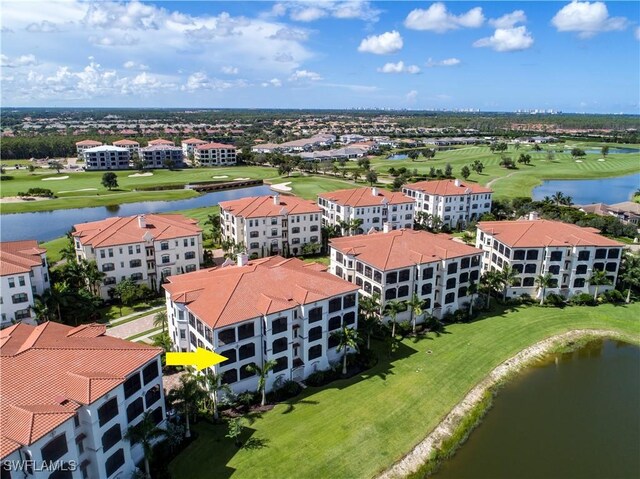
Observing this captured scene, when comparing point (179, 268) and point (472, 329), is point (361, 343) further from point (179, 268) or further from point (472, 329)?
point (179, 268)

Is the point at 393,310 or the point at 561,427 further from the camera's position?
the point at 393,310

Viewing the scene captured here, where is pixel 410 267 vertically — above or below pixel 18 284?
above

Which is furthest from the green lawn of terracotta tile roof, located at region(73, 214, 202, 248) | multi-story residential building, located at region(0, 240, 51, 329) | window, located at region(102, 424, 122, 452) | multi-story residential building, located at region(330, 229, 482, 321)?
terracotta tile roof, located at region(73, 214, 202, 248)

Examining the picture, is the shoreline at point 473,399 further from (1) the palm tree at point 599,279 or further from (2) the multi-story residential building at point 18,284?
(2) the multi-story residential building at point 18,284

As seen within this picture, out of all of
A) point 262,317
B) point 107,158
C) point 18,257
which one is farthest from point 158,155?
point 262,317

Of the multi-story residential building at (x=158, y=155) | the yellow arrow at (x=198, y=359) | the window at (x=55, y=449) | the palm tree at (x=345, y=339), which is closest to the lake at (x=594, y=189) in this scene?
the palm tree at (x=345, y=339)

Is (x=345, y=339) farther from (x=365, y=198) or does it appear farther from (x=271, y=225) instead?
(x=365, y=198)

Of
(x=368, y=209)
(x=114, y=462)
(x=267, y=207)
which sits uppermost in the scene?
(x=267, y=207)
